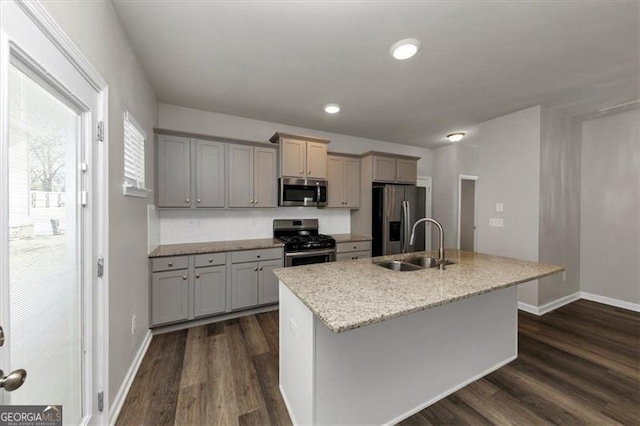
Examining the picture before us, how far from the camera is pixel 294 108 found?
317 centimetres

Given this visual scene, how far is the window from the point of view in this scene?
1830 millimetres

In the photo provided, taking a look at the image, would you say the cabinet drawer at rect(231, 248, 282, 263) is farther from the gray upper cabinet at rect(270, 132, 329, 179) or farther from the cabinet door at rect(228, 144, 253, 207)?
the gray upper cabinet at rect(270, 132, 329, 179)

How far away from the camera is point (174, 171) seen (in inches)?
112

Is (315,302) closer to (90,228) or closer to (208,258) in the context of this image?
(90,228)

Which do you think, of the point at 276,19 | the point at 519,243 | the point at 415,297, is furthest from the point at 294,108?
the point at 519,243

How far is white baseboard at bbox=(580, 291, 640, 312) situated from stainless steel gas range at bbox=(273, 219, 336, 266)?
12.6 feet

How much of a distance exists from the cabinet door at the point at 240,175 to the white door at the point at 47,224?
174 centimetres

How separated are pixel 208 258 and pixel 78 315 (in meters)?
1.50

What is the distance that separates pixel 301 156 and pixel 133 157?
1.99m

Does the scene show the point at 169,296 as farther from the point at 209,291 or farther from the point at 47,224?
the point at 47,224

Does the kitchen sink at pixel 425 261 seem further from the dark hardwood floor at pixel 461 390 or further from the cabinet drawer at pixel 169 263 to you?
the cabinet drawer at pixel 169 263

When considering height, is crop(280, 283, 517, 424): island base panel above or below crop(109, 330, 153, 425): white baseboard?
above

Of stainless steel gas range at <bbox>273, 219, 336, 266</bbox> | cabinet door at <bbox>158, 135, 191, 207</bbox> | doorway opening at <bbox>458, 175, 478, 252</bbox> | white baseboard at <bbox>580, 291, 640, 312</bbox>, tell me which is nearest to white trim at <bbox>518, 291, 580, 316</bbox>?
white baseboard at <bbox>580, 291, 640, 312</bbox>

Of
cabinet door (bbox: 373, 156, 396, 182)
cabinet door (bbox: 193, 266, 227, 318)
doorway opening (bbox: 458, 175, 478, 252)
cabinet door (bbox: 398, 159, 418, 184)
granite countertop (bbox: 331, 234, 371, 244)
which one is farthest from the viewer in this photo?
doorway opening (bbox: 458, 175, 478, 252)
